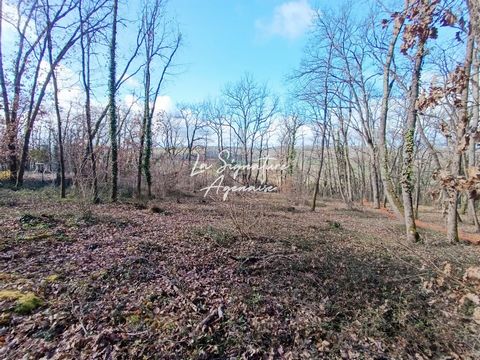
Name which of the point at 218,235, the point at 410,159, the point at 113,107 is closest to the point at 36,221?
the point at 218,235

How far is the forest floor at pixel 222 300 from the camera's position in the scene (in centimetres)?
270

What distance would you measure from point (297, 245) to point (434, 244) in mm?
4519

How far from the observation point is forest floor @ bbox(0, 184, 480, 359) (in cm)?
270

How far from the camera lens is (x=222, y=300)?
11.7 ft

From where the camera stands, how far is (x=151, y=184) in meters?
17.1

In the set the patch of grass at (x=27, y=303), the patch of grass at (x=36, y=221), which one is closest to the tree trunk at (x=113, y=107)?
the patch of grass at (x=36, y=221)

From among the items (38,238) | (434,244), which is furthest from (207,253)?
(434,244)

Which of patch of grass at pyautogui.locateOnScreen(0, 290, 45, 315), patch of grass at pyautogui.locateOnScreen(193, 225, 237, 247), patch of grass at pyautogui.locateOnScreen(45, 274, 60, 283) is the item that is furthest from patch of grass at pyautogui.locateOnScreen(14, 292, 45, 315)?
patch of grass at pyautogui.locateOnScreen(193, 225, 237, 247)

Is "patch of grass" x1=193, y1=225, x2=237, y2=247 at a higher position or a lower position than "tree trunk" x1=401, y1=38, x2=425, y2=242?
lower

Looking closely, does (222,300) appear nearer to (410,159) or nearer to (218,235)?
(218,235)

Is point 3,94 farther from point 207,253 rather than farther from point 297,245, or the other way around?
point 297,245

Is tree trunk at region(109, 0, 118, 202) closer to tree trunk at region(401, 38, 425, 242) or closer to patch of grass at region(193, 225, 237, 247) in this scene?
patch of grass at region(193, 225, 237, 247)

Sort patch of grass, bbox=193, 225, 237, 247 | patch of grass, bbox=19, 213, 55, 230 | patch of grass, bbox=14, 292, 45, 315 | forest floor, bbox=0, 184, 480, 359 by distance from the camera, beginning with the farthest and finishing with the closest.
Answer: patch of grass, bbox=19, 213, 55, 230
patch of grass, bbox=193, 225, 237, 247
patch of grass, bbox=14, 292, 45, 315
forest floor, bbox=0, 184, 480, 359

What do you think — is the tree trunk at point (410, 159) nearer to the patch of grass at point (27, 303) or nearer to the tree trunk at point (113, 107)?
the patch of grass at point (27, 303)
